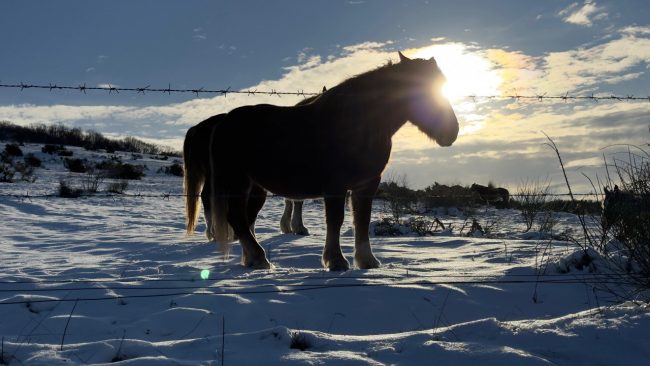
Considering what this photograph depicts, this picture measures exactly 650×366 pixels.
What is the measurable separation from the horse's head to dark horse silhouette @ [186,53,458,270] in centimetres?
1

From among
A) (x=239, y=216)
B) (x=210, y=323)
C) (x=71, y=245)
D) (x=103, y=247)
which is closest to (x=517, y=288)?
(x=210, y=323)

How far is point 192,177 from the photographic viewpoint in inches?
307

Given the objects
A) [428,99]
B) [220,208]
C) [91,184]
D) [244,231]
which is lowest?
[244,231]

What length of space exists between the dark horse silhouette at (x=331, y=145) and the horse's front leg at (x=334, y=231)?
0.01 metres

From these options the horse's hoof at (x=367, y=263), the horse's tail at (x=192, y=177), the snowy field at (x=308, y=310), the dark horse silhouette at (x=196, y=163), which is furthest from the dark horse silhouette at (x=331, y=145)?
the horse's tail at (x=192, y=177)

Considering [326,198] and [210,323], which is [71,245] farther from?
[210,323]

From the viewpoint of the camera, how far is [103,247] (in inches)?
277

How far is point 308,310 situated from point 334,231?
5.76 ft

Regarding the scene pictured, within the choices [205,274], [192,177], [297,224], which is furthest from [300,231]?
[205,274]

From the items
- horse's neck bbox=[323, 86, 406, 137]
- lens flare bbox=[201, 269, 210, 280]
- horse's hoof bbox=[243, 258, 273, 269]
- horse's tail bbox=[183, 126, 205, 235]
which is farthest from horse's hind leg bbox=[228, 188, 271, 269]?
horse's tail bbox=[183, 126, 205, 235]

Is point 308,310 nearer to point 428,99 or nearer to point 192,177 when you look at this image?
point 428,99

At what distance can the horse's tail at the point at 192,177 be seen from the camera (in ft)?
24.4

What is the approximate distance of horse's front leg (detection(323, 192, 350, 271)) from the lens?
16.4 ft

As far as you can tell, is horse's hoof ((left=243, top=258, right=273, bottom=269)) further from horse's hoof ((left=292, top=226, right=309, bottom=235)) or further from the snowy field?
Answer: horse's hoof ((left=292, top=226, right=309, bottom=235))
